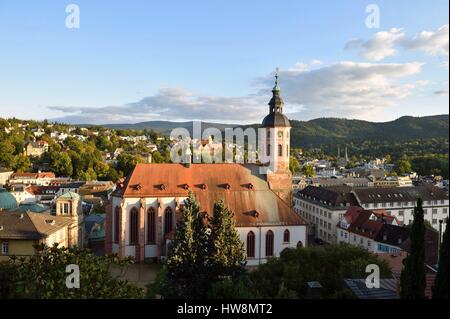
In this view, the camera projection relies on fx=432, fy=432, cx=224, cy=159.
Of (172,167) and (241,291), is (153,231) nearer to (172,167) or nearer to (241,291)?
(172,167)

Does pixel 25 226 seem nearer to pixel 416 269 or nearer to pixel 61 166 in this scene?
pixel 416 269

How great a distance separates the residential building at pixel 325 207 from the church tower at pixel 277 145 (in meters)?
15.4

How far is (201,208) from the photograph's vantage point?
Answer: 3938 centimetres

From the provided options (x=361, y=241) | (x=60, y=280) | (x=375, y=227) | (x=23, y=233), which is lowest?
(x=361, y=241)

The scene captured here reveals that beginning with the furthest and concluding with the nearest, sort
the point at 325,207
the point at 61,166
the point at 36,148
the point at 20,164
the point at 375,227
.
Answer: the point at 36,148, the point at 20,164, the point at 61,166, the point at 325,207, the point at 375,227

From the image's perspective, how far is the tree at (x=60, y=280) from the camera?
1437 centimetres

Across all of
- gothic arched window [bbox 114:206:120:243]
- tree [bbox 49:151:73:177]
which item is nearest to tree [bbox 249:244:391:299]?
gothic arched window [bbox 114:206:120:243]

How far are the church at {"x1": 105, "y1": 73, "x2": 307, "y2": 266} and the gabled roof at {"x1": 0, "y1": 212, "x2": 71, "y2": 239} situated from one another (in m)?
5.55

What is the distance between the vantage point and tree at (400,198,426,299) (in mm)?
15258

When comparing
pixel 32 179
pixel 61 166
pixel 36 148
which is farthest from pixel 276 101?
pixel 36 148

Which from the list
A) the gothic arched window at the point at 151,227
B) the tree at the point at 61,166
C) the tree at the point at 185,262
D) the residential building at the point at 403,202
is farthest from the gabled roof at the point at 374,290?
the tree at the point at 61,166

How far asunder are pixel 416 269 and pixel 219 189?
86.7ft

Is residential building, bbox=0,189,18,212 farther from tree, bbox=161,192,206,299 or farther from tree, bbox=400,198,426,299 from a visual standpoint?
tree, bbox=400,198,426,299
